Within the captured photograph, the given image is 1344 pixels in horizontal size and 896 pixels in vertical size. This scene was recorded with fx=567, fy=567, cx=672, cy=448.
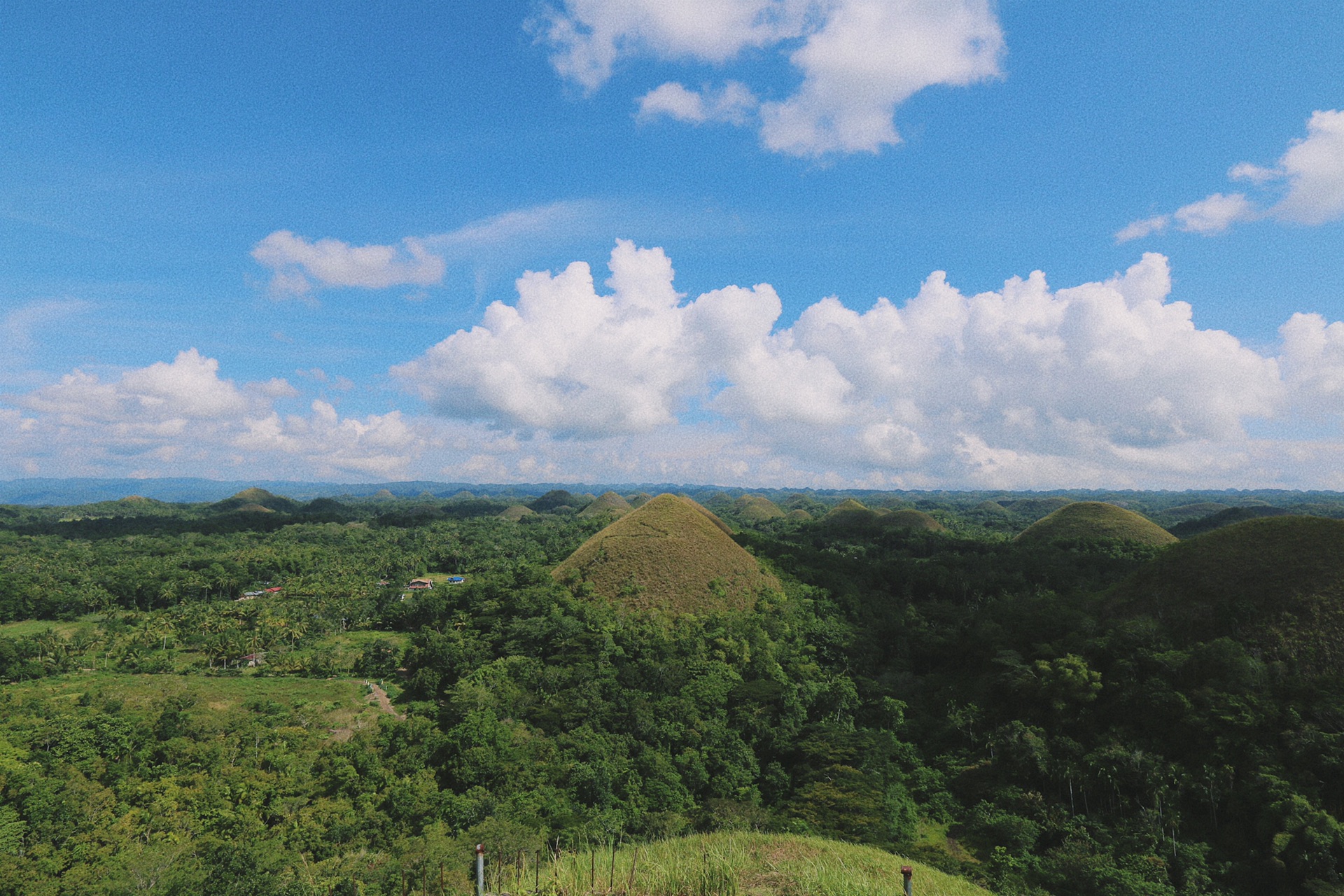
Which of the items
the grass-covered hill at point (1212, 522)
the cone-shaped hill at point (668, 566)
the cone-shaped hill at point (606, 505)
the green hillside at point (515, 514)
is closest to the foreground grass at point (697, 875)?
the cone-shaped hill at point (668, 566)

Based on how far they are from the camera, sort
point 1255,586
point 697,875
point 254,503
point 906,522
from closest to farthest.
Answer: point 697,875
point 1255,586
point 906,522
point 254,503

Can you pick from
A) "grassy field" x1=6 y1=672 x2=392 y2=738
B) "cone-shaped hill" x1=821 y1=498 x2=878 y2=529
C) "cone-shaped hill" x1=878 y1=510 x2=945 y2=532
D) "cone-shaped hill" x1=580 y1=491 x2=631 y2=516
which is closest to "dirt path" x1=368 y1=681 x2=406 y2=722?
"grassy field" x1=6 y1=672 x2=392 y2=738

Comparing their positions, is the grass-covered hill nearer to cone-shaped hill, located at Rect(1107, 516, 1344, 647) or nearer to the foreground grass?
cone-shaped hill, located at Rect(1107, 516, 1344, 647)


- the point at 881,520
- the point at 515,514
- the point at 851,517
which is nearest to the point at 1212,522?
the point at 881,520

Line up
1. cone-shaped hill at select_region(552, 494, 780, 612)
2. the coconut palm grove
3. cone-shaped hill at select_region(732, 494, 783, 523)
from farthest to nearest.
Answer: cone-shaped hill at select_region(732, 494, 783, 523)
cone-shaped hill at select_region(552, 494, 780, 612)
the coconut palm grove

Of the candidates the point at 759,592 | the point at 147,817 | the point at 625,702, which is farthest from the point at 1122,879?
the point at 147,817

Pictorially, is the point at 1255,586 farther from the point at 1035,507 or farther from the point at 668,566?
the point at 1035,507
